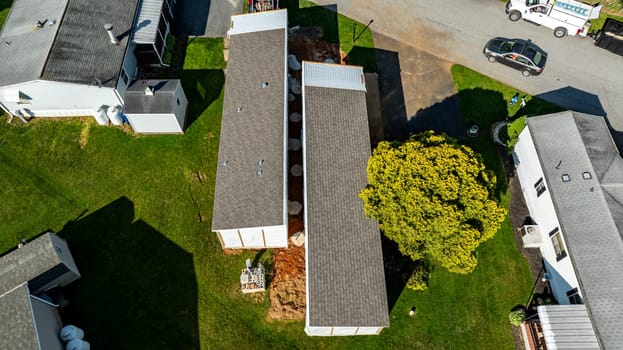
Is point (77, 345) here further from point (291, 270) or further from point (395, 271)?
point (395, 271)

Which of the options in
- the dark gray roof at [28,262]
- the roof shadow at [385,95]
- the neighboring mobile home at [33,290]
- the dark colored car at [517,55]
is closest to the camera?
the neighboring mobile home at [33,290]

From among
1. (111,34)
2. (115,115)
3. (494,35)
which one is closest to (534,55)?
(494,35)

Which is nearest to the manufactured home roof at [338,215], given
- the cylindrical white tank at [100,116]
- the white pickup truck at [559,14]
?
the cylindrical white tank at [100,116]

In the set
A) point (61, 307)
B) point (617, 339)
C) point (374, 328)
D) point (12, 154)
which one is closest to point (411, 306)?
point (374, 328)

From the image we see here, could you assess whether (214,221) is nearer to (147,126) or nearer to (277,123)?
(277,123)

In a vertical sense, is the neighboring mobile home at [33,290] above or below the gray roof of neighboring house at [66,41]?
below

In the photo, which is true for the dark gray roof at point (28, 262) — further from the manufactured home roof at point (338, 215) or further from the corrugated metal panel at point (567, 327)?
the corrugated metal panel at point (567, 327)
